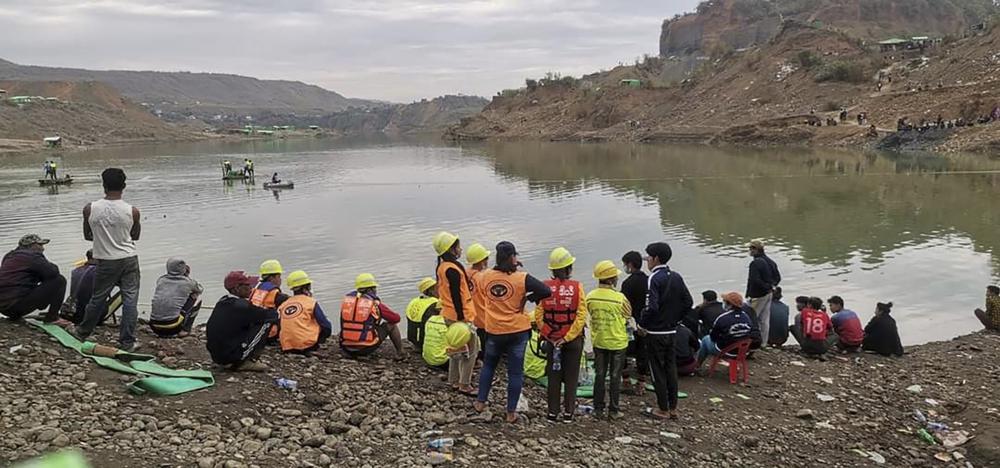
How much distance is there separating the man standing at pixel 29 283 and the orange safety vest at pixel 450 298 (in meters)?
4.77

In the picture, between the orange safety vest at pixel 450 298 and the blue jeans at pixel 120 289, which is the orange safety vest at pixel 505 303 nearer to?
the orange safety vest at pixel 450 298

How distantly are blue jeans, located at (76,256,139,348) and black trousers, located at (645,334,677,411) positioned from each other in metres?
5.81

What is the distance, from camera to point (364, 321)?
9023 mm

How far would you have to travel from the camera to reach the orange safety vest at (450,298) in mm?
7664

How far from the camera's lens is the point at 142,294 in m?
15.9

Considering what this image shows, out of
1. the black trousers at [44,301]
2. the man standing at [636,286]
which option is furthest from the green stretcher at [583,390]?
the black trousers at [44,301]

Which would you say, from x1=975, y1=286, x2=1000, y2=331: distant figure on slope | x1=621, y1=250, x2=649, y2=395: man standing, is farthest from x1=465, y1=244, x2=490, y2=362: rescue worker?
x1=975, y1=286, x2=1000, y2=331: distant figure on slope

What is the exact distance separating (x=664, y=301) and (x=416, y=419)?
9.26 ft

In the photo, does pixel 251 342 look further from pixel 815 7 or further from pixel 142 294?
pixel 815 7

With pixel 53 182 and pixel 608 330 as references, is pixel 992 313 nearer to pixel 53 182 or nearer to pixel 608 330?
pixel 608 330

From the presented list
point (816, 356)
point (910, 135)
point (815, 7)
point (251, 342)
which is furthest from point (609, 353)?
point (815, 7)

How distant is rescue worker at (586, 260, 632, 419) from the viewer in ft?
24.3

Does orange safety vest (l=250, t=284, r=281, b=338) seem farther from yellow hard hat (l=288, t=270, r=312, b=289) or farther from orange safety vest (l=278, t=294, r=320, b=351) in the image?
yellow hard hat (l=288, t=270, r=312, b=289)

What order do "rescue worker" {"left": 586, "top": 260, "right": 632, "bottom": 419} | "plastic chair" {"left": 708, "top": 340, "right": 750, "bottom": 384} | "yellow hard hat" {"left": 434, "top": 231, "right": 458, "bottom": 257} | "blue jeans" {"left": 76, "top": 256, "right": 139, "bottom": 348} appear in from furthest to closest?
"plastic chair" {"left": 708, "top": 340, "right": 750, "bottom": 384} → "blue jeans" {"left": 76, "top": 256, "right": 139, "bottom": 348} → "yellow hard hat" {"left": 434, "top": 231, "right": 458, "bottom": 257} → "rescue worker" {"left": 586, "top": 260, "right": 632, "bottom": 419}
